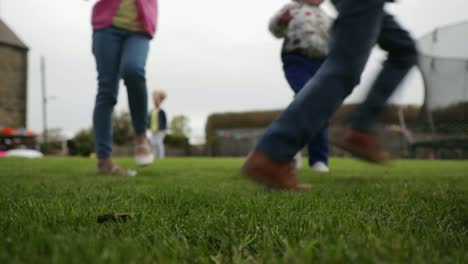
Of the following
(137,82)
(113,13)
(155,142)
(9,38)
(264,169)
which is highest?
(9,38)

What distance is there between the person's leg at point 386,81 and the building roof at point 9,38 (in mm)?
28901

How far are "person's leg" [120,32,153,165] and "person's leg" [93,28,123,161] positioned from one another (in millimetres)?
108

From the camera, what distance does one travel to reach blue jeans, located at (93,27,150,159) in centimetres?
297

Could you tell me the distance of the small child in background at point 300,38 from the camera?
3494 mm

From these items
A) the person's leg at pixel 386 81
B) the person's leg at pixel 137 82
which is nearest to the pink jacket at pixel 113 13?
the person's leg at pixel 137 82

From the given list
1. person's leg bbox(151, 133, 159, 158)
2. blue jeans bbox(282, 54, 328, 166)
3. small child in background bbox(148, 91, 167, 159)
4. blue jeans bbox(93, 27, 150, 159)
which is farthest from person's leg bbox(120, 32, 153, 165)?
person's leg bbox(151, 133, 159, 158)

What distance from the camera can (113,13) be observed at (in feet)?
9.95

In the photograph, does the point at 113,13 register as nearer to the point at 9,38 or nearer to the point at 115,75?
the point at 115,75

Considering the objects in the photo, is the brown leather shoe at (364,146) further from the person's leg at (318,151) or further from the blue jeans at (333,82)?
the person's leg at (318,151)

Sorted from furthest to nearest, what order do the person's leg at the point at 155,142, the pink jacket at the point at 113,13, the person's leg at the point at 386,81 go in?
the person's leg at the point at 155,142, the pink jacket at the point at 113,13, the person's leg at the point at 386,81

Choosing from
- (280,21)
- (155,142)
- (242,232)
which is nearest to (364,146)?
(242,232)

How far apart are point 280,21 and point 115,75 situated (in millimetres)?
1611

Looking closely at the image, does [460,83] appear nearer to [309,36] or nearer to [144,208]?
[309,36]

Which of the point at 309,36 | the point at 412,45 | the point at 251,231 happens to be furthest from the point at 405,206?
the point at 309,36
